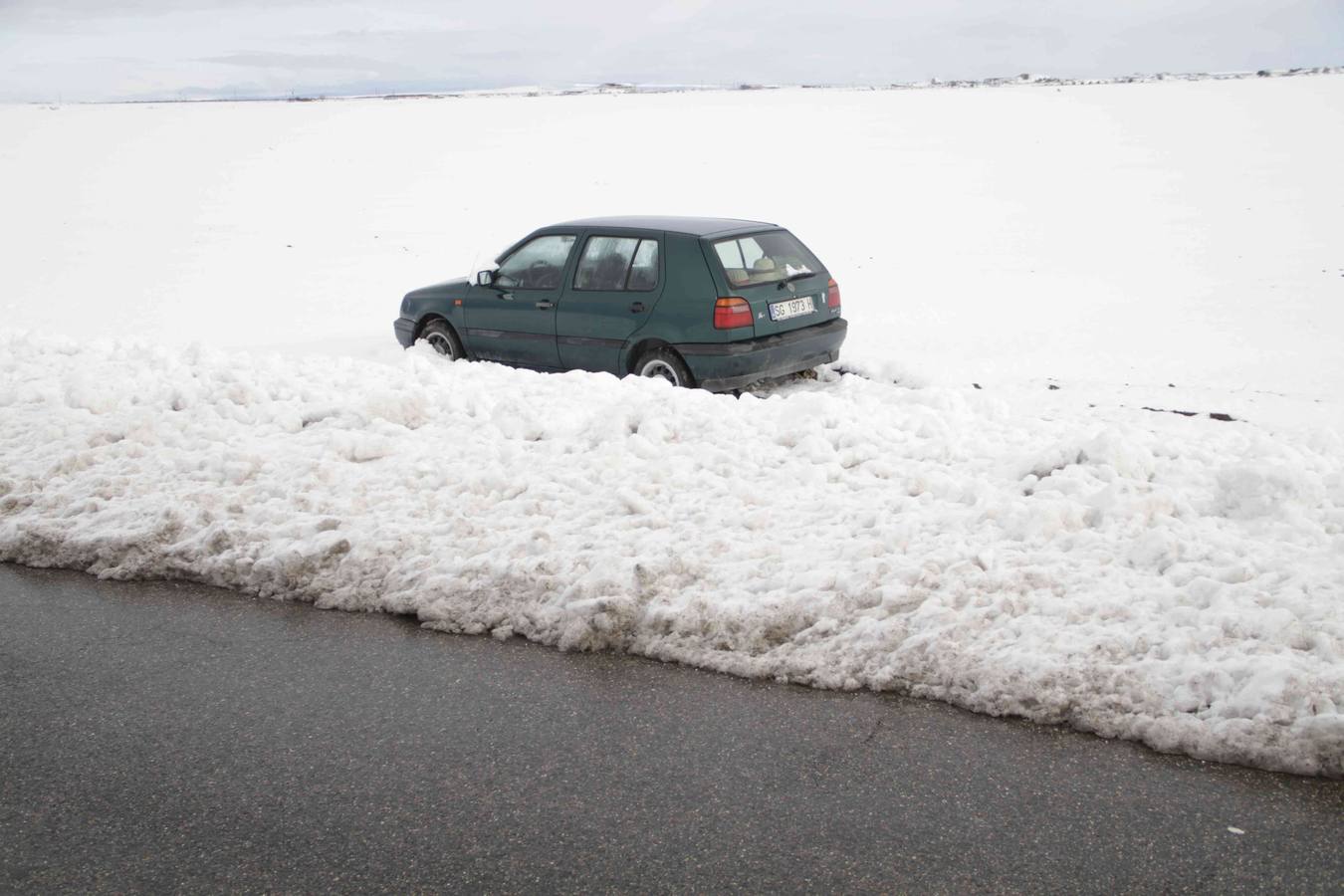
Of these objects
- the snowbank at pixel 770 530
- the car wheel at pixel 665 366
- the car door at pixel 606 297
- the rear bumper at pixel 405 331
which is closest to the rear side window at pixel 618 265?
the car door at pixel 606 297

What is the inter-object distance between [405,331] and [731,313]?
403cm

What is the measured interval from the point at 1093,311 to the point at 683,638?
1214 cm

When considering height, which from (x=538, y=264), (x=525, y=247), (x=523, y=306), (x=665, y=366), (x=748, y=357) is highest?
(x=525, y=247)

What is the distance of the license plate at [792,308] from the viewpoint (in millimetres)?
8922

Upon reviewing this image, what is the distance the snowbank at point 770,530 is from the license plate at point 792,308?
70.6 inches

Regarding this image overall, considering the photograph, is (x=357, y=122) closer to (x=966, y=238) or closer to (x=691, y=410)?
(x=966, y=238)

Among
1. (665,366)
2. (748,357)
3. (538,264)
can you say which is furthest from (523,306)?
(748,357)

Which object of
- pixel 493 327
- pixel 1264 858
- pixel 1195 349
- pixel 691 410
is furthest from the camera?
pixel 1195 349

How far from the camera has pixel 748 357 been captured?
868cm

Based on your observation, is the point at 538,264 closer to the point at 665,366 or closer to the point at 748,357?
the point at 665,366

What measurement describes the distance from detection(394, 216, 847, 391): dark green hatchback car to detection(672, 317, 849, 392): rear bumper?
0.01m

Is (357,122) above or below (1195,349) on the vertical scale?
above

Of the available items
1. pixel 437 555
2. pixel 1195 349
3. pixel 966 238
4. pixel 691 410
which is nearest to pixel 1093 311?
pixel 1195 349

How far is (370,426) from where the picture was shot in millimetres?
6812
